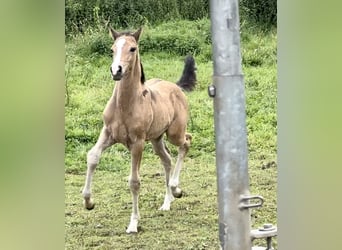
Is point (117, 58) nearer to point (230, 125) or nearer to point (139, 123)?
point (139, 123)

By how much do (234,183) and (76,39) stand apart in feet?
5.55

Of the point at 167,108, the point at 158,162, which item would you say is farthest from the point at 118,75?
the point at 158,162

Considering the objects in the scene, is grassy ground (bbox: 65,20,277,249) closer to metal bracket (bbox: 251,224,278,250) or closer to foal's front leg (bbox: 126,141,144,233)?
foal's front leg (bbox: 126,141,144,233)

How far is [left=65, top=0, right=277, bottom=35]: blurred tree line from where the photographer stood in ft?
11.0

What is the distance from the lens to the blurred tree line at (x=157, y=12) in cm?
336

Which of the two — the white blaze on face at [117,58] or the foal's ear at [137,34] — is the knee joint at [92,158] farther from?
the foal's ear at [137,34]

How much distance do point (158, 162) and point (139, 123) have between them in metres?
0.29

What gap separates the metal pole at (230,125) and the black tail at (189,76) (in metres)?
1.53

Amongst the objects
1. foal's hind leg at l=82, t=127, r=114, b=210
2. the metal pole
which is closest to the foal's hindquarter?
foal's hind leg at l=82, t=127, r=114, b=210

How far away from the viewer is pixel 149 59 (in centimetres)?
337

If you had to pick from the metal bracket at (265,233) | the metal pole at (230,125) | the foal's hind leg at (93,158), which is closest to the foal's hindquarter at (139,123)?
the foal's hind leg at (93,158)

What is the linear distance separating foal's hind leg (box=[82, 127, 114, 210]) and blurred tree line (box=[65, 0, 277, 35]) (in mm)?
596

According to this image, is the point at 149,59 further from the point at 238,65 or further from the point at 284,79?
the point at 238,65

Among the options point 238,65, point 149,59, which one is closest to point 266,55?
point 149,59
